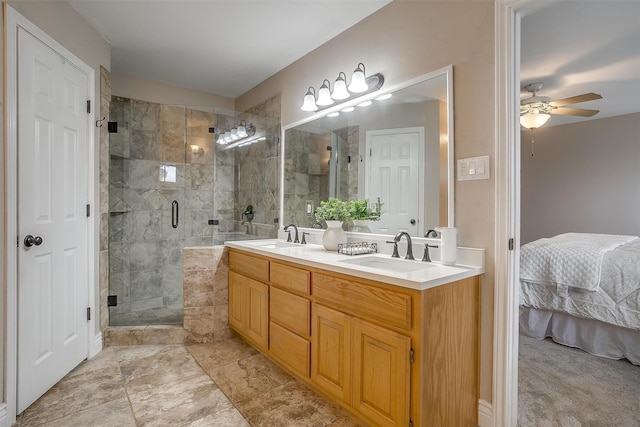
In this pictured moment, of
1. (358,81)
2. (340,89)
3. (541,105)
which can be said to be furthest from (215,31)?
(541,105)

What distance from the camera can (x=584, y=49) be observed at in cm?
270

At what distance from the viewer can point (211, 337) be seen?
2.70 metres

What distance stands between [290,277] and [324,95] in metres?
1.44

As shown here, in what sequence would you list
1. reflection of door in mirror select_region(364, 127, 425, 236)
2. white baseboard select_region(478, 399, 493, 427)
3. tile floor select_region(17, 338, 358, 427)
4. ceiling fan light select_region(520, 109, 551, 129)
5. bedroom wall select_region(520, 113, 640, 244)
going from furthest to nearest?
1. bedroom wall select_region(520, 113, 640, 244)
2. ceiling fan light select_region(520, 109, 551, 129)
3. reflection of door in mirror select_region(364, 127, 425, 236)
4. tile floor select_region(17, 338, 358, 427)
5. white baseboard select_region(478, 399, 493, 427)

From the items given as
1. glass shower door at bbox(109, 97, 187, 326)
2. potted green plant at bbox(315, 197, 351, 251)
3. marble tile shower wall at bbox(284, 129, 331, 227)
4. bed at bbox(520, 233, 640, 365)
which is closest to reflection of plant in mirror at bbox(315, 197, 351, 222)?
potted green plant at bbox(315, 197, 351, 251)

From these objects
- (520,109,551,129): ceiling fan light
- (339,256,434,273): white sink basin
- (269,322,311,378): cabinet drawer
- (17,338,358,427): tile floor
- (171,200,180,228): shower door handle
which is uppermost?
(520,109,551,129): ceiling fan light

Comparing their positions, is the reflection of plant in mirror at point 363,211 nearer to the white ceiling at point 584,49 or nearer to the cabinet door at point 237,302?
the cabinet door at point 237,302

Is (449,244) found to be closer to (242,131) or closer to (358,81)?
(358,81)

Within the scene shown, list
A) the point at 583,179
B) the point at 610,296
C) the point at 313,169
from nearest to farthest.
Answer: the point at 610,296 → the point at 313,169 → the point at 583,179

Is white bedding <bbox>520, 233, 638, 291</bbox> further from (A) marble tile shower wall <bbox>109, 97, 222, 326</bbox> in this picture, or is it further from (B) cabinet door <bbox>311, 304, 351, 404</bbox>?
(A) marble tile shower wall <bbox>109, 97, 222, 326</bbox>

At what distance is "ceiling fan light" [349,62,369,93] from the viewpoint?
2227mm

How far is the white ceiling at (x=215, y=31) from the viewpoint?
2207 millimetres

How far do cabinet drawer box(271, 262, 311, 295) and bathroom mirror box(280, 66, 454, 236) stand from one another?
0.64m

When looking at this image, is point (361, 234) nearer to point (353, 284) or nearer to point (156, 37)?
point (353, 284)
